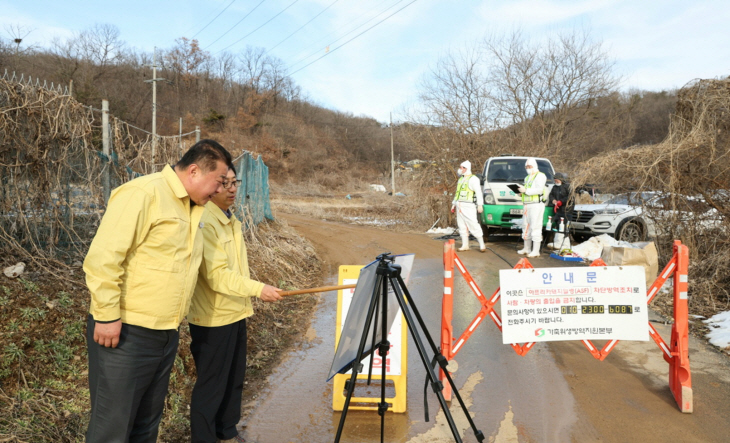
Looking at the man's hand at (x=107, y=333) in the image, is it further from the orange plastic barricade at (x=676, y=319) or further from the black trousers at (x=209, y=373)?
the orange plastic barricade at (x=676, y=319)

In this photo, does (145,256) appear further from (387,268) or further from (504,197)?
(504,197)

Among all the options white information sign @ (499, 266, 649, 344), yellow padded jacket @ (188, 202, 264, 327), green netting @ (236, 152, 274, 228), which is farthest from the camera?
green netting @ (236, 152, 274, 228)

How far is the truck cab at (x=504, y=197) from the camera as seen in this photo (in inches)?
546

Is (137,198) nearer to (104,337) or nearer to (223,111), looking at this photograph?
(104,337)

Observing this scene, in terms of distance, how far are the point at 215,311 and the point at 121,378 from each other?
95 centimetres

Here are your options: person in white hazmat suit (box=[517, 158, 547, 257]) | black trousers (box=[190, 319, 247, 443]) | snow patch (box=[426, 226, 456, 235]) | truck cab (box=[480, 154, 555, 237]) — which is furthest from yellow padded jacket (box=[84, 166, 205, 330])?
snow patch (box=[426, 226, 456, 235])

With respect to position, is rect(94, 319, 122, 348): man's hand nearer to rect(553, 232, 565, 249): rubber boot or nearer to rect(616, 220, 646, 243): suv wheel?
rect(553, 232, 565, 249): rubber boot

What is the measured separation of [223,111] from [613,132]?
176 feet

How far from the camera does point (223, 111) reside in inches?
2803

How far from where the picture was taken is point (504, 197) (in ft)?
46.0

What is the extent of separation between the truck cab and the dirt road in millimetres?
6887

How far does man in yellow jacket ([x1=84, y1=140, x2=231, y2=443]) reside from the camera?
2660mm

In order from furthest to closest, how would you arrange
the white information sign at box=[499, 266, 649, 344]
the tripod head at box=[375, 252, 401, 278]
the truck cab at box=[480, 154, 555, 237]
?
the truck cab at box=[480, 154, 555, 237] < the white information sign at box=[499, 266, 649, 344] < the tripod head at box=[375, 252, 401, 278]

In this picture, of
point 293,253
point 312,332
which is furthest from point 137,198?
point 293,253
